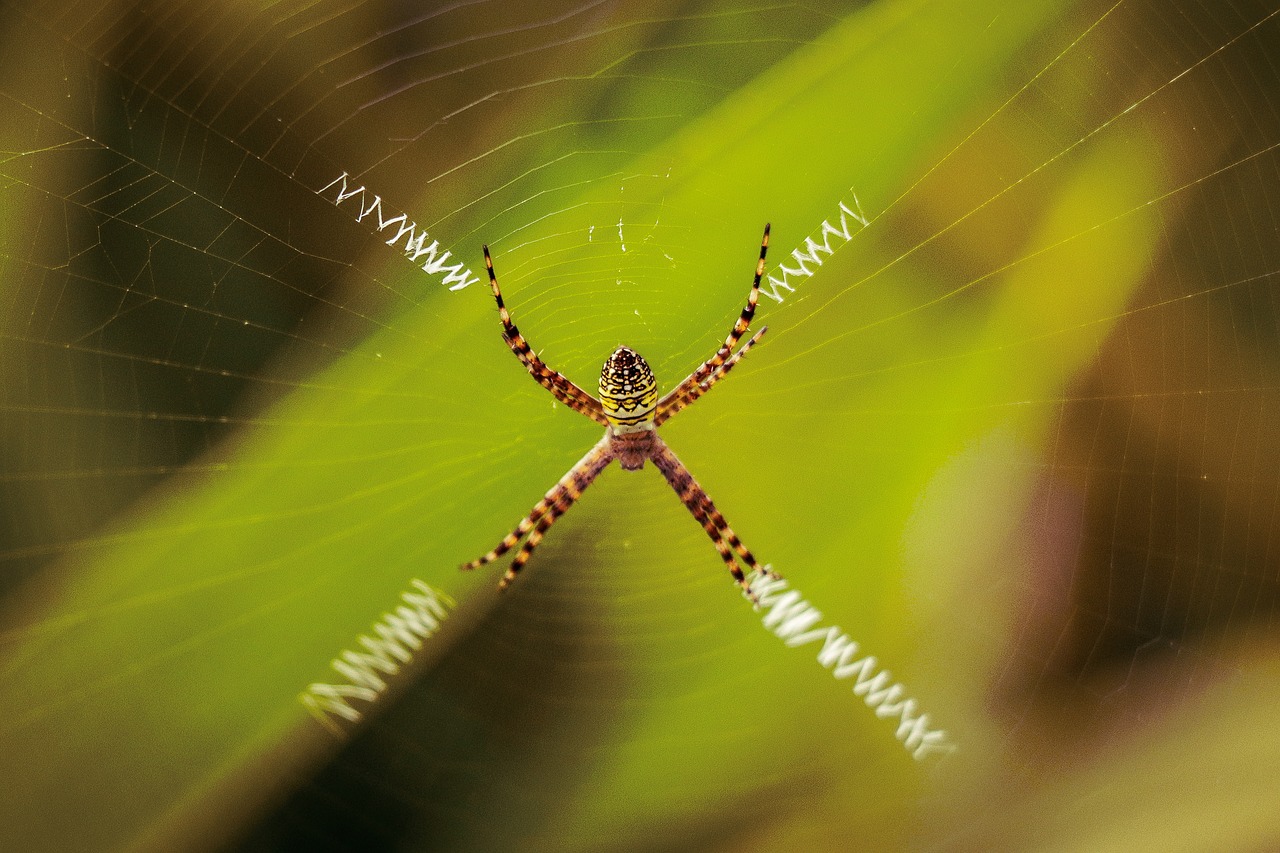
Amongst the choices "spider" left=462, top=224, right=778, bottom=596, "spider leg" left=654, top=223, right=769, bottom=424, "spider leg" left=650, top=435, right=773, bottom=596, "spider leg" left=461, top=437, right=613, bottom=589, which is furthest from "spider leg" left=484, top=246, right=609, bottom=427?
Answer: "spider leg" left=650, top=435, right=773, bottom=596

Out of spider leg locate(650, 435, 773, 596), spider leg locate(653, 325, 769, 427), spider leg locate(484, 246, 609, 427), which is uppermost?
spider leg locate(484, 246, 609, 427)

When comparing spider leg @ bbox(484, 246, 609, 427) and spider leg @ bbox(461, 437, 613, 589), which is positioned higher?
spider leg @ bbox(484, 246, 609, 427)

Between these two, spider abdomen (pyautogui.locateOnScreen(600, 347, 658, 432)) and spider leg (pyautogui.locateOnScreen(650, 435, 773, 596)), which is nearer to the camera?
spider abdomen (pyautogui.locateOnScreen(600, 347, 658, 432))

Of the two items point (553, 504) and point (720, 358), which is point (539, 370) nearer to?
point (720, 358)

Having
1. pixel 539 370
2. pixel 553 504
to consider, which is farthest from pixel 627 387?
pixel 553 504

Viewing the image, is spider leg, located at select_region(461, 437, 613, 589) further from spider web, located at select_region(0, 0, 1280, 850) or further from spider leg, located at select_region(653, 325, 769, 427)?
spider leg, located at select_region(653, 325, 769, 427)

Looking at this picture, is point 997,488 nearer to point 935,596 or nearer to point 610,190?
point 935,596

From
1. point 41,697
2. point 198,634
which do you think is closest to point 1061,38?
point 198,634
